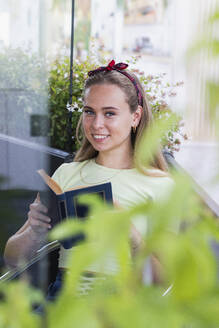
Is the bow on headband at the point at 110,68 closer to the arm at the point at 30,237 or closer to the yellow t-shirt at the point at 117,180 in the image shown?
the yellow t-shirt at the point at 117,180

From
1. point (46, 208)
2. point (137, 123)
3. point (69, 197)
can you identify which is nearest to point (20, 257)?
point (46, 208)

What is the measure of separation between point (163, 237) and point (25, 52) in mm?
1654

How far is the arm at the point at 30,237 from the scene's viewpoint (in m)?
1.02

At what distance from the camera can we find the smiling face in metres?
1.02

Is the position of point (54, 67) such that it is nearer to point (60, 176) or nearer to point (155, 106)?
point (155, 106)

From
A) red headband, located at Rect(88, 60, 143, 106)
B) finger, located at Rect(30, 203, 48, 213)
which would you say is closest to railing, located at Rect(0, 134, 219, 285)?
finger, located at Rect(30, 203, 48, 213)

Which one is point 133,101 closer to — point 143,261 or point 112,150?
point 112,150

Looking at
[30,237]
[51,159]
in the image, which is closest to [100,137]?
[30,237]

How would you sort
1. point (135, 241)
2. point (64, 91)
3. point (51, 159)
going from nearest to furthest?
point (135, 241)
point (51, 159)
point (64, 91)

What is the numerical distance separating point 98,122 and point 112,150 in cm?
10

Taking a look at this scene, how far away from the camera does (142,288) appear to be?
171 millimetres

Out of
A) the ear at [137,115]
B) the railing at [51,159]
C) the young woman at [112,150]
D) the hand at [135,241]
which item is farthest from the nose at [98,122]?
the hand at [135,241]

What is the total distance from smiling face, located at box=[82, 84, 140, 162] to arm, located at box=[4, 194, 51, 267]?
220 millimetres

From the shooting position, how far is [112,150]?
107 cm
